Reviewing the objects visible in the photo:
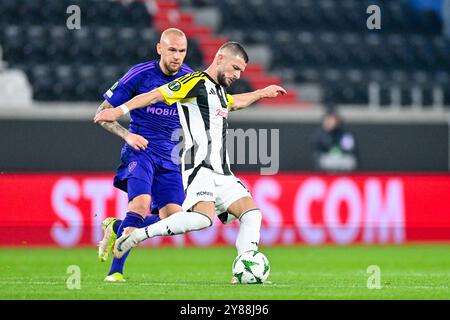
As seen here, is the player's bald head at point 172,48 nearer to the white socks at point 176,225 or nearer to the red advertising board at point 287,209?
the white socks at point 176,225

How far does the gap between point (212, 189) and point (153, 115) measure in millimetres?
1137

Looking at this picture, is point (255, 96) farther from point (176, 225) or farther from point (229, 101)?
point (176, 225)

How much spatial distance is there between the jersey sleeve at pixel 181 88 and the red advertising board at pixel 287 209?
24.1 feet

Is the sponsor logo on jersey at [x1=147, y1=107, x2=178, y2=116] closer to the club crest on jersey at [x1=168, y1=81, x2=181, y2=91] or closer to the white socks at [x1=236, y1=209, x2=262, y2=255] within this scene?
the club crest on jersey at [x1=168, y1=81, x2=181, y2=91]

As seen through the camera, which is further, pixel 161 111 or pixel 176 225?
pixel 161 111

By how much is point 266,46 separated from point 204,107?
14085mm

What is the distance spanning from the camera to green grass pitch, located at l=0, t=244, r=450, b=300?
939 cm

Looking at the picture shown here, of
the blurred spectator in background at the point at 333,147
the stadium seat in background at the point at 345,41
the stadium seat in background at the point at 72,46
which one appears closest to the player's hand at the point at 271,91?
the blurred spectator in background at the point at 333,147

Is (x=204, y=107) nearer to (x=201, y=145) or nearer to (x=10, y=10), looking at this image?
(x=201, y=145)

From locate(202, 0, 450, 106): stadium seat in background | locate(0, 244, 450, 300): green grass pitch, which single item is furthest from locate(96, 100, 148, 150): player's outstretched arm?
locate(202, 0, 450, 106): stadium seat in background

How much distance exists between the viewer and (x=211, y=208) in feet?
33.5

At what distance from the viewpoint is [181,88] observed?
1008cm

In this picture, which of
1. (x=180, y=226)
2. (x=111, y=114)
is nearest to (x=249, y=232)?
(x=180, y=226)

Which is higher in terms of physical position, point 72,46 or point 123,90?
point 72,46
